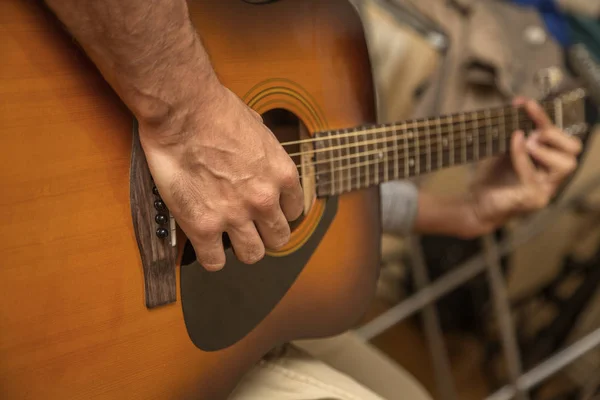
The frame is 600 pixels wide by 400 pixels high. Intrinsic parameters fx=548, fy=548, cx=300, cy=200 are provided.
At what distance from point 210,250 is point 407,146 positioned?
366mm

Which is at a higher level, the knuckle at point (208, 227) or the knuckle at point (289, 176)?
the knuckle at point (289, 176)

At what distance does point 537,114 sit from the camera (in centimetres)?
99

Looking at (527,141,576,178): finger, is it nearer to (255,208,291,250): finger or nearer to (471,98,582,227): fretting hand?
(471,98,582,227): fretting hand

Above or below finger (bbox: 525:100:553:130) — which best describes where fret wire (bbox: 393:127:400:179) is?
below

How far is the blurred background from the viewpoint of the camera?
1339mm

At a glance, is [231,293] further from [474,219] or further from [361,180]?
[474,219]

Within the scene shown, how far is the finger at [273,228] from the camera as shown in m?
0.56

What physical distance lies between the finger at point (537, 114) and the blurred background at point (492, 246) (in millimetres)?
91

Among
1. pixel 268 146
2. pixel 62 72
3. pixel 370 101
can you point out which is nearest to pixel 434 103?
pixel 370 101

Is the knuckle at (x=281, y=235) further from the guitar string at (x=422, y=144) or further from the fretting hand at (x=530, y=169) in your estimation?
the fretting hand at (x=530, y=169)

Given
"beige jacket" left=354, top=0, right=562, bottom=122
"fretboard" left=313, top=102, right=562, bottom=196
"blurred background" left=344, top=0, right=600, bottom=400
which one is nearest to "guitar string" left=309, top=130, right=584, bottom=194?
"fretboard" left=313, top=102, right=562, bottom=196

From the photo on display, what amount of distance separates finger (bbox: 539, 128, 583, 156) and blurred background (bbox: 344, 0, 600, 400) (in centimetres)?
11

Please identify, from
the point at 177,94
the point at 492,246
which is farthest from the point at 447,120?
the point at 492,246

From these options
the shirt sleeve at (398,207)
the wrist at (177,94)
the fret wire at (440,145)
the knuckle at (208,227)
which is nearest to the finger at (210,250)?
the knuckle at (208,227)
